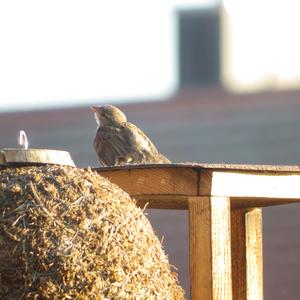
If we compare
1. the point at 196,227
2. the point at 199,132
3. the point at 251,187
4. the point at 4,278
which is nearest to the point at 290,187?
the point at 251,187

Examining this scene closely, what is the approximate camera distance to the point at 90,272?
16.9 feet

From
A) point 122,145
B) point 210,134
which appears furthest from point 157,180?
point 210,134

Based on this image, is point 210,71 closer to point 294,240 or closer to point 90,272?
point 294,240

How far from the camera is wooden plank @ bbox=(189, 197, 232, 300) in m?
6.06

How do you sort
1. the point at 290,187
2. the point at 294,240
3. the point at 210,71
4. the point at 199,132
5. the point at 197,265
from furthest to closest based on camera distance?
the point at 210,71 < the point at 199,132 < the point at 294,240 < the point at 290,187 < the point at 197,265

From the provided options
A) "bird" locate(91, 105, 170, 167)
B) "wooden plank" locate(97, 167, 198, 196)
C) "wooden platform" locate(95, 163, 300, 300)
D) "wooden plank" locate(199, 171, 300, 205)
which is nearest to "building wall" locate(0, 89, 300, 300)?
"bird" locate(91, 105, 170, 167)

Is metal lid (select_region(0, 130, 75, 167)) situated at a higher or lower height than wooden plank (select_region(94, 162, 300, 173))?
lower

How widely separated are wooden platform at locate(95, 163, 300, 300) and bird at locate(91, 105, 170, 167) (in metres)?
2.05

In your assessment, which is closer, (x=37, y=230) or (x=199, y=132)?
(x=37, y=230)

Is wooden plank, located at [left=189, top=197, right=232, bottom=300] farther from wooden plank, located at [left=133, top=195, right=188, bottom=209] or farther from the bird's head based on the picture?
the bird's head

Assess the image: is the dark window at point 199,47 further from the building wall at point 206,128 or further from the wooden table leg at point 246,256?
the wooden table leg at point 246,256

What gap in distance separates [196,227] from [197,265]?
7.4 inches

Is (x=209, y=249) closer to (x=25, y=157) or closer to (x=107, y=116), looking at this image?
(x=25, y=157)

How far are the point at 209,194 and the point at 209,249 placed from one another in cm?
27
